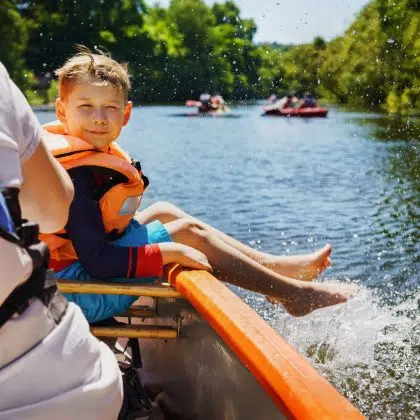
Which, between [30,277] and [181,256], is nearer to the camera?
[30,277]

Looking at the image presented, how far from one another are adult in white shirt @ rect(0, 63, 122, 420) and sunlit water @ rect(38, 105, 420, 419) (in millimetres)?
2223

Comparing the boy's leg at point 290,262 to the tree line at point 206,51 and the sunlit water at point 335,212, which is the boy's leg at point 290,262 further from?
the tree line at point 206,51

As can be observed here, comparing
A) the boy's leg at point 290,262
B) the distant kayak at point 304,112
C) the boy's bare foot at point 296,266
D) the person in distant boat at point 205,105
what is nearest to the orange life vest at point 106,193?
the boy's leg at point 290,262

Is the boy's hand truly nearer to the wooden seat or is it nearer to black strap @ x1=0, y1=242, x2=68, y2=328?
the wooden seat

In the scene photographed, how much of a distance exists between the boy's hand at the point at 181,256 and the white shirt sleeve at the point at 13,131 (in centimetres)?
124


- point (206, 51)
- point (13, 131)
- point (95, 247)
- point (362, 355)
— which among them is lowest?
point (206, 51)

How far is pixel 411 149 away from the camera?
17172 millimetres

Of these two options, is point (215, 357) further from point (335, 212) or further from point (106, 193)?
point (335, 212)

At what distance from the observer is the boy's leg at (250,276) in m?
2.60

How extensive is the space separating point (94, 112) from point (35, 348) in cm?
141

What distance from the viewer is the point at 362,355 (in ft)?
12.6

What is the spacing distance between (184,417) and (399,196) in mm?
8485

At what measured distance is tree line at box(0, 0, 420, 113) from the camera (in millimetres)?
33656

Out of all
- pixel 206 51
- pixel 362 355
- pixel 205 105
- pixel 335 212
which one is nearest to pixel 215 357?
pixel 362 355
